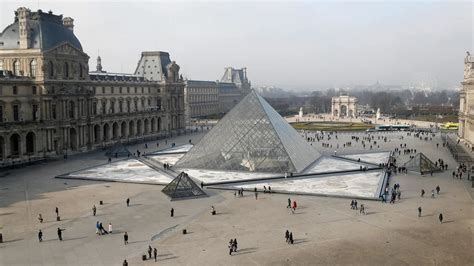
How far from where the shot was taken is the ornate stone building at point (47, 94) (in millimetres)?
48156

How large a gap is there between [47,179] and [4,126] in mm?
10194

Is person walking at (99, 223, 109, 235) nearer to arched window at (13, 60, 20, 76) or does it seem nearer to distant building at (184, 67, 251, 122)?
arched window at (13, 60, 20, 76)

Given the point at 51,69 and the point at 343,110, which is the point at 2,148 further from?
the point at 343,110

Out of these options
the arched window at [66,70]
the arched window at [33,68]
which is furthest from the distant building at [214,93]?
the arched window at [33,68]

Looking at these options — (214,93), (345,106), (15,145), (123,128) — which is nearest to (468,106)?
(123,128)

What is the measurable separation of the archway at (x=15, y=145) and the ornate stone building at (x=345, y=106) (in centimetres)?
8887

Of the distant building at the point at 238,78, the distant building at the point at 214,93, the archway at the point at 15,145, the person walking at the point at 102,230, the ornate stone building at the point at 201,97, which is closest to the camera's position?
the person walking at the point at 102,230

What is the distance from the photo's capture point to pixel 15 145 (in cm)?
4900

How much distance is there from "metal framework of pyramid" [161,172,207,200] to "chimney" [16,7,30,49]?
89.7 feet

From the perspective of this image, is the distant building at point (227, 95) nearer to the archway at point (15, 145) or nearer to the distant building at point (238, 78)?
the distant building at point (238, 78)

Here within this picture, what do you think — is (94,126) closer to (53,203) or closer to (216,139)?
(216,139)

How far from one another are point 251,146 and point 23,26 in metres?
27.6

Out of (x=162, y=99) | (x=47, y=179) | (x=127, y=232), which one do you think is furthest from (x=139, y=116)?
(x=127, y=232)

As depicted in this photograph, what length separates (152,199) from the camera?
32.5 meters
